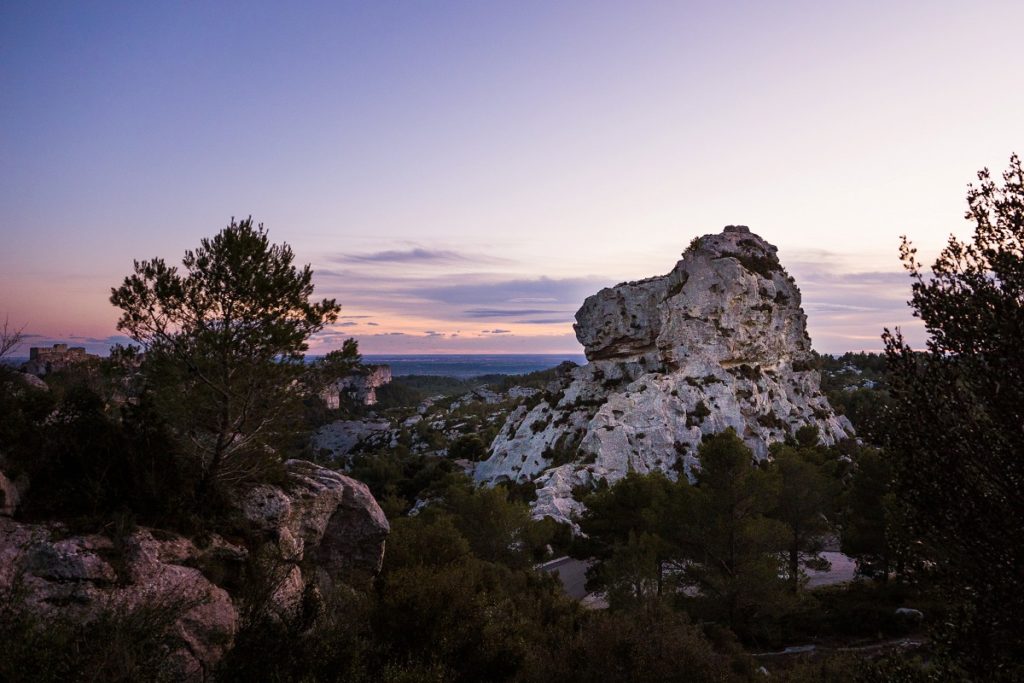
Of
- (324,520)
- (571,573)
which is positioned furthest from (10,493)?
(571,573)

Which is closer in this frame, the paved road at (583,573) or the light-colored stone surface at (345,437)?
the paved road at (583,573)

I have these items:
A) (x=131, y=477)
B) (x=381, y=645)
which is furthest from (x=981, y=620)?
(x=131, y=477)

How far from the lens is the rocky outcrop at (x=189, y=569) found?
9125mm

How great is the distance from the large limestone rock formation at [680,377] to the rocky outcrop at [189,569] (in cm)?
2570

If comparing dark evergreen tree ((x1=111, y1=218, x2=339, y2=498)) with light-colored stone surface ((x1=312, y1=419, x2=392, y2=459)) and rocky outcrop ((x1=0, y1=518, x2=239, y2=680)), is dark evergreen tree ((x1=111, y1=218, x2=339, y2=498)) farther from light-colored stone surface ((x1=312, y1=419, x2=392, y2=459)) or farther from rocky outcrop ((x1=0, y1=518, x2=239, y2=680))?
light-colored stone surface ((x1=312, y1=419, x2=392, y2=459))

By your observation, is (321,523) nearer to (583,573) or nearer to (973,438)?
(973,438)

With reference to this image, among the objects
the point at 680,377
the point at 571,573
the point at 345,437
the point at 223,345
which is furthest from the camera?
the point at 345,437

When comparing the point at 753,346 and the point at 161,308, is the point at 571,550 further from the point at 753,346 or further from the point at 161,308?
the point at 753,346

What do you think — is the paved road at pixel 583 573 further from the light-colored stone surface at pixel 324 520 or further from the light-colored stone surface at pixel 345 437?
the light-colored stone surface at pixel 345 437

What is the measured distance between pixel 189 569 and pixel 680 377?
4081cm

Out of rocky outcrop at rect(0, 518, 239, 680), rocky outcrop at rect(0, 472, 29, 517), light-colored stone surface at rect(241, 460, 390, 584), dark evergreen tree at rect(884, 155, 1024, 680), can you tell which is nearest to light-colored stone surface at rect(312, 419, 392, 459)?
light-colored stone surface at rect(241, 460, 390, 584)

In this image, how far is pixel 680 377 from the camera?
46594 millimetres

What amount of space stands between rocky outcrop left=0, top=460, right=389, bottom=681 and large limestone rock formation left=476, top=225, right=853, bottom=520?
84.3ft

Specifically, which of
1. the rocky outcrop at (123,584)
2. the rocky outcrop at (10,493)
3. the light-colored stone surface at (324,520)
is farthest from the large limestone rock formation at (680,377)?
the rocky outcrop at (10,493)
